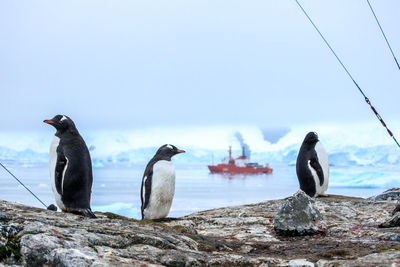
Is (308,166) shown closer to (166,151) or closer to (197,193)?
(166,151)

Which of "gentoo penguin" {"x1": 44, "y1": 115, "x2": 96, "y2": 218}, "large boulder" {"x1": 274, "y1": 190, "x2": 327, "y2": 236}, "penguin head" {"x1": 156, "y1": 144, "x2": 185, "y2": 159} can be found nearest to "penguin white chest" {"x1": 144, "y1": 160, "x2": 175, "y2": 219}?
"penguin head" {"x1": 156, "y1": 144, "x2": 185, "y2": 159}

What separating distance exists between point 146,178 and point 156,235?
424cm

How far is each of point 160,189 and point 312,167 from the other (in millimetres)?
4259

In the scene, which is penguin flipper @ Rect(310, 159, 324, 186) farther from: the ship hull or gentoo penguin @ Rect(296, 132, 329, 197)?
→ the ship hull

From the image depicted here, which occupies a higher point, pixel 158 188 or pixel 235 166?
pixel 235 166

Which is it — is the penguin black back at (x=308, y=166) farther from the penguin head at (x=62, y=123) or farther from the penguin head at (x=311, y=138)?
the penguin head at (x=62, y=123)

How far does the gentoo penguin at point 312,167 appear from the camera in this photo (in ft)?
39.7

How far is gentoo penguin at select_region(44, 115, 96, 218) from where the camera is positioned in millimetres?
7171

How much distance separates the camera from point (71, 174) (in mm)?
A: 7172

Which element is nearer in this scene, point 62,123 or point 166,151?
point 62,123

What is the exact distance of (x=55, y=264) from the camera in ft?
14.3

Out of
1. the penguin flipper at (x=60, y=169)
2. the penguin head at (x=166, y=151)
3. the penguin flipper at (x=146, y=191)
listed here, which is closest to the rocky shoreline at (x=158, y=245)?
the penguin flipper at (x=60, y=169)

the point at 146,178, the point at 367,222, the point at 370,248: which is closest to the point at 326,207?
the point at 367,222

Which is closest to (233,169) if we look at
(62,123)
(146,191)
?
(146,191)
